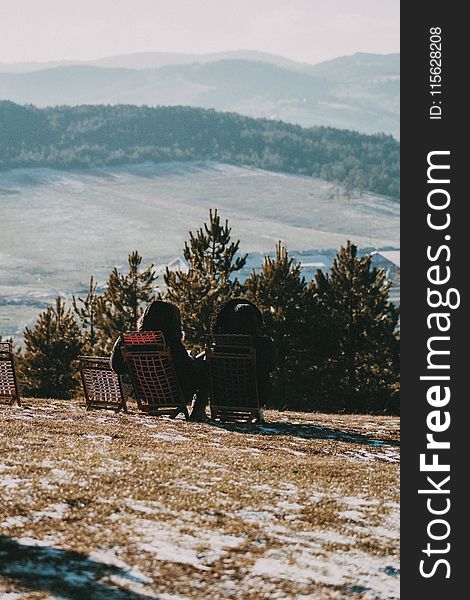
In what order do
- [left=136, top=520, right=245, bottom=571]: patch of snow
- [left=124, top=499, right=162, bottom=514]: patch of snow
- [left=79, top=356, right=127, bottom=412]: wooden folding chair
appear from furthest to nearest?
1. [left=79, top=356, right=127, bottom=412]: wooden folding chair
2. [left=124, top=499, right=162, bottom=514]: patch of snow
3. [left=136, top=520, right=245, bottom=571]: patch of snow

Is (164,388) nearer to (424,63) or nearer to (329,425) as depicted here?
(329,425)

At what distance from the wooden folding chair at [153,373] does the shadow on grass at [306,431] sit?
2.77ft

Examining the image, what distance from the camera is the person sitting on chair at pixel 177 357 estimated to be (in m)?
14.8

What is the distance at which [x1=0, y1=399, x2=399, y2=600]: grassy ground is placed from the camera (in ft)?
20.2

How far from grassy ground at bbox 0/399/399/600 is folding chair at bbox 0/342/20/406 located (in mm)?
4390

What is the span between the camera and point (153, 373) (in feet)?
49.2

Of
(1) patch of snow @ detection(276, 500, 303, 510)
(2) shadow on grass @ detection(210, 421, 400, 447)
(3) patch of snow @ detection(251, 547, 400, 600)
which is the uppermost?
(1) patch of snow @ detection(276, 500, 303, 510)

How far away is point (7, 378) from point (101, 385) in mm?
1827

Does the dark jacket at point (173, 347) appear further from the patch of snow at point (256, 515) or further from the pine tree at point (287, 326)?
the pine tree at point (287, 326)

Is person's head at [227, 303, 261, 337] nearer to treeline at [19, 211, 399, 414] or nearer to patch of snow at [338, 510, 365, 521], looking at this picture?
patch of snow at [338, 510, 365, 521]

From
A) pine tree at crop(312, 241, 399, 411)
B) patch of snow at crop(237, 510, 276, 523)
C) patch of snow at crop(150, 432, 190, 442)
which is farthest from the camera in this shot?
pine tree at crop(312, 241, 399, 411)

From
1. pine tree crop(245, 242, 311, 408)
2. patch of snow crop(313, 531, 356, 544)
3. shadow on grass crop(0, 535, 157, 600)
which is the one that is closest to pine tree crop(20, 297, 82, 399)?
pine tree crop(245, 242, 311, 408)

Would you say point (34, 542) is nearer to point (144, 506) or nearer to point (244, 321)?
point (144, 506)

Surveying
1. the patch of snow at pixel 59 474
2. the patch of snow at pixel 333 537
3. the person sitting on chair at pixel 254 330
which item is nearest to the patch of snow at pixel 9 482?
the patch of snow at pixel 59 474
